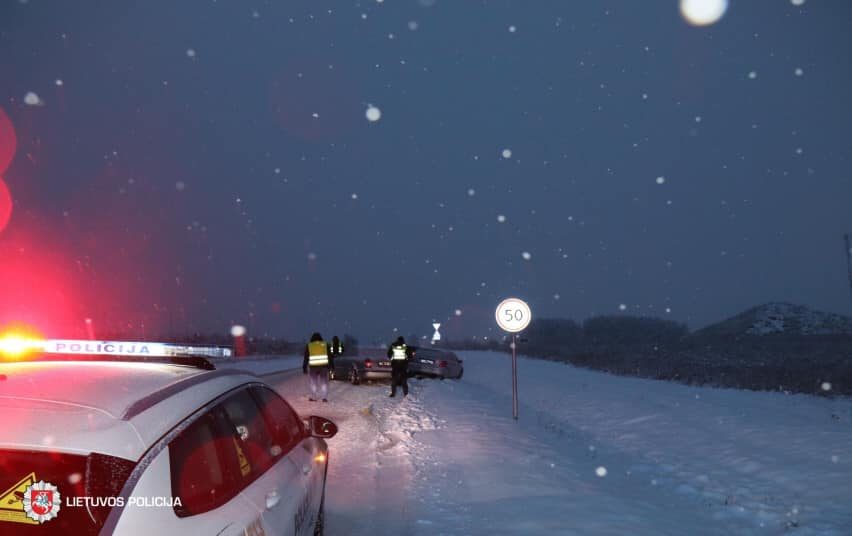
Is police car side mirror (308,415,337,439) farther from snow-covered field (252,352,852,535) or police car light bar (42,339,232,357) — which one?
snow-covered field (252,352,852,535)

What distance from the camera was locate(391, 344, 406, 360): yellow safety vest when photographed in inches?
760

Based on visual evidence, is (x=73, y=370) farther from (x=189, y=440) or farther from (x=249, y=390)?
(x=249, y=390)

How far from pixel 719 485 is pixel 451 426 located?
17.5 feet

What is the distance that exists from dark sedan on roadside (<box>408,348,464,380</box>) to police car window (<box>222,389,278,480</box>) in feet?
77.5

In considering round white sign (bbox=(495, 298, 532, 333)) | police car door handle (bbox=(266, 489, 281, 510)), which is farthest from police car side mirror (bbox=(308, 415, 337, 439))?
round white sign (bbox=(495, 298, 532, 333))

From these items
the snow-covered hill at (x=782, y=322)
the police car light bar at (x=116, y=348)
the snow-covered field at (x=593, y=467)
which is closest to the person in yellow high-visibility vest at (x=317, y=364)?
the snow-covered field at (x=593, y=467)

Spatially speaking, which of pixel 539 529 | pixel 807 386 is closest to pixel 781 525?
pixel 539 529

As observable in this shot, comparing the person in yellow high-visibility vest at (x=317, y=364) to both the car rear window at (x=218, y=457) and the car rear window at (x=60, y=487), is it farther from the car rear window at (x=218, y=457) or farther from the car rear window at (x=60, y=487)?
the car rear window at (x=60, y=487)

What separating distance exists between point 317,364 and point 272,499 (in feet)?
48.9

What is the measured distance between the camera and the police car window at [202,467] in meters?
2.50

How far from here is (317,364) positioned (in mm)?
17938

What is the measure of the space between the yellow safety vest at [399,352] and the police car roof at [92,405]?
633 inches

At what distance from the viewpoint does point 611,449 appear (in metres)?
12.9

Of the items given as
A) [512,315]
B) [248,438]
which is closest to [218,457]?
[248,438]
